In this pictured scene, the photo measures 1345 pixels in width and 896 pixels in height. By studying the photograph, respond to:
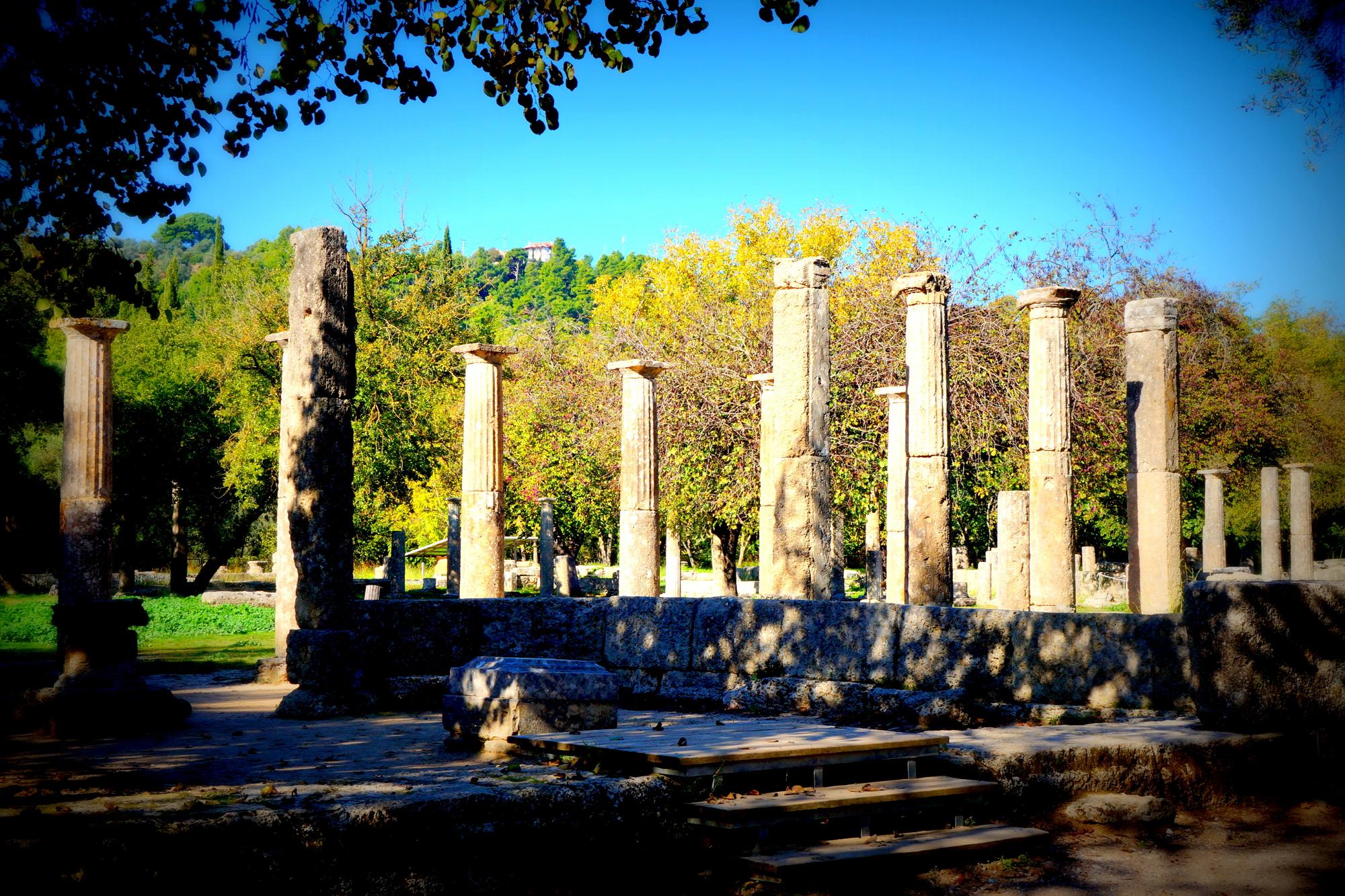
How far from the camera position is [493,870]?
5.99 m

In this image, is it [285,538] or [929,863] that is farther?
[285,538]

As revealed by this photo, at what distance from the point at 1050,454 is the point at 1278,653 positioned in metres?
8.50

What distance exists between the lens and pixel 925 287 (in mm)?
15508

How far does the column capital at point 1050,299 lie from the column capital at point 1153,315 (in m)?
0.91

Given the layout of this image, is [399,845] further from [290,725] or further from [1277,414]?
[1277,414]

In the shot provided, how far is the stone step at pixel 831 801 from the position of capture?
261 inches

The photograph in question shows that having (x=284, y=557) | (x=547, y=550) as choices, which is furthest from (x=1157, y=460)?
(x=547, y=550)

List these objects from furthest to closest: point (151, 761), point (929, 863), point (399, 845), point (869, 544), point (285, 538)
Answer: point (869, 544), point (285, 538), point (151, 761), point (929, 863), point (399, 845)

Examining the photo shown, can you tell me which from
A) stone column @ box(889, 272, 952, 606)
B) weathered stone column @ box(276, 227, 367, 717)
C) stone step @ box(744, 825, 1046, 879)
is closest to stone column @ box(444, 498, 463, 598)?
stone column @ box(889, 272, 952, 606)

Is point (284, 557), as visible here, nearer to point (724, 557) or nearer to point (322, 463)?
point (322, 463)

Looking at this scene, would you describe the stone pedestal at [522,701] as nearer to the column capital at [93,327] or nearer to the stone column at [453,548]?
the column capital at [93,327]

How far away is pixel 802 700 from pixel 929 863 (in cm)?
366

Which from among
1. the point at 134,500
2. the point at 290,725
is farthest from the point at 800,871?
the point at 134,500

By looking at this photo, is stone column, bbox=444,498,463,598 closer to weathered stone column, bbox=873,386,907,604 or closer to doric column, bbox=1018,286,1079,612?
weathered stone column, bbox=873,386,907,604
